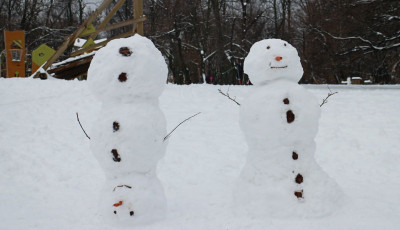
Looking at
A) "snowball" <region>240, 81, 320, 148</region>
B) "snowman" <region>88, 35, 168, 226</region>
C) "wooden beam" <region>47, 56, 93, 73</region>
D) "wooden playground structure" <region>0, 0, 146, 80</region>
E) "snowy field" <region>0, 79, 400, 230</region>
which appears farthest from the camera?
"wooden beam" <region>47, 56, 93, 73</region>

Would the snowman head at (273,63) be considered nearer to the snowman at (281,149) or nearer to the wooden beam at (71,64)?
the snowman at (281,149)

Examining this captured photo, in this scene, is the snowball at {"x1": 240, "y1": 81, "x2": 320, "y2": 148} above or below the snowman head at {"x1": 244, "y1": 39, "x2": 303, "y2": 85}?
below

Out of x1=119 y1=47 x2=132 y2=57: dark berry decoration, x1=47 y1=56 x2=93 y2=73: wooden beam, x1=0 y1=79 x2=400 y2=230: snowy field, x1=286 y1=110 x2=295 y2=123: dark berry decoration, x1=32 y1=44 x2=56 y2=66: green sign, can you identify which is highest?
x1=32 y1=44 x2=56 y2=66: green sign

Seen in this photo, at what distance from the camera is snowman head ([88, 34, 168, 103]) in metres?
4.05

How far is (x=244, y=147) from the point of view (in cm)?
757

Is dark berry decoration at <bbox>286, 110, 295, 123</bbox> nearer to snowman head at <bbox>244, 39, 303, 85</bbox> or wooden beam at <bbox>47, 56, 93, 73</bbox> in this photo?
snowman head at <bbox>244, 39, 303, 85</bbox>

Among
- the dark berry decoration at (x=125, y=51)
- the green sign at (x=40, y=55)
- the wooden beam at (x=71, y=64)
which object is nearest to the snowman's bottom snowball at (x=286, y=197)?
the dark berry decoration at (x=125, y=51)

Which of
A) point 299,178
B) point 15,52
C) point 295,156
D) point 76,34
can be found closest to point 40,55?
point 15,52

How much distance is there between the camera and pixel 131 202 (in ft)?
13.2

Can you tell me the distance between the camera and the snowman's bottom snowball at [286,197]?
405 cm

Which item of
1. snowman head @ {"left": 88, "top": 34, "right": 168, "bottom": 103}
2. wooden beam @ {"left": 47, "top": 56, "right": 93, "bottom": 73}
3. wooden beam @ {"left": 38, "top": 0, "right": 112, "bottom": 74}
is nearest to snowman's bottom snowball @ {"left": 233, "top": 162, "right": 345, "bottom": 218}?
snowman head @ {"left": 88, "top": 34, "right": 168, "bottom": 103}

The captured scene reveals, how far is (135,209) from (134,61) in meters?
1.54

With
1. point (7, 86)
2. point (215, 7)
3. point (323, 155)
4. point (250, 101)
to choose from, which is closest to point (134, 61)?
point (250, 101)

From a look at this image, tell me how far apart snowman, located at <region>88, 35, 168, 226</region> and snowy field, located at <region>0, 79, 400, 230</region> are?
0.83 feet
